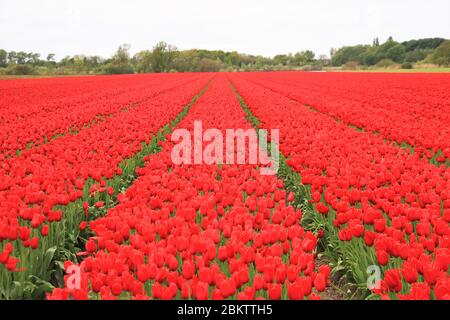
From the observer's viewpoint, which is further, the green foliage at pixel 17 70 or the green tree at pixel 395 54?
the green tree at pixel 395 54

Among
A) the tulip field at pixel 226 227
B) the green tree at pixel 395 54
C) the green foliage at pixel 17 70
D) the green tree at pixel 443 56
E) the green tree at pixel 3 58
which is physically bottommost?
the tulip field at pixel 226 227

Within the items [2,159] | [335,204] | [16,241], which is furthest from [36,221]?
[2,159]

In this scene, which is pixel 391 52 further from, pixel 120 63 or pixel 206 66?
pixel 120 63

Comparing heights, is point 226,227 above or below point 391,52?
below

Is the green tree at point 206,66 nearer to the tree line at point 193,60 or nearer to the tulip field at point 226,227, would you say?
the tree line at point 193,60

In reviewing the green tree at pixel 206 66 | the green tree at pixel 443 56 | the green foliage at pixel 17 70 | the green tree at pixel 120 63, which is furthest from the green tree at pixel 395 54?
the green foliage at pixel 17 70

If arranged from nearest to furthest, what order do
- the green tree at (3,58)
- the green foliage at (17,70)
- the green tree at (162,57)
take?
1. the green foliage at (17,70)
2. the green tree at (162,57)
3. the green tree at (3,58)

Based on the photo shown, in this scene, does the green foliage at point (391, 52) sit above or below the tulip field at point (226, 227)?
Answer: above

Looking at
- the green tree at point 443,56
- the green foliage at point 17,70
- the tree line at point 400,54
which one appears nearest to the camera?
the green tree at point 443,56

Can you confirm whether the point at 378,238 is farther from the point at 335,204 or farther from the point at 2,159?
the point at 2,159

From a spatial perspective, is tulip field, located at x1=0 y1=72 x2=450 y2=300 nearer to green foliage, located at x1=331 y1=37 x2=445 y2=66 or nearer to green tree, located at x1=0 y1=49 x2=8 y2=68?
green foliage, located at x1=331 y1=37 x2=445 y2=66

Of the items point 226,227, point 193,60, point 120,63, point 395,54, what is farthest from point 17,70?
point 395,54

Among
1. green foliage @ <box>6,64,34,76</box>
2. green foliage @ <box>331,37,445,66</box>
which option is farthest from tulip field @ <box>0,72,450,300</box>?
green foliage @ <box>331,37,445,66</box>
